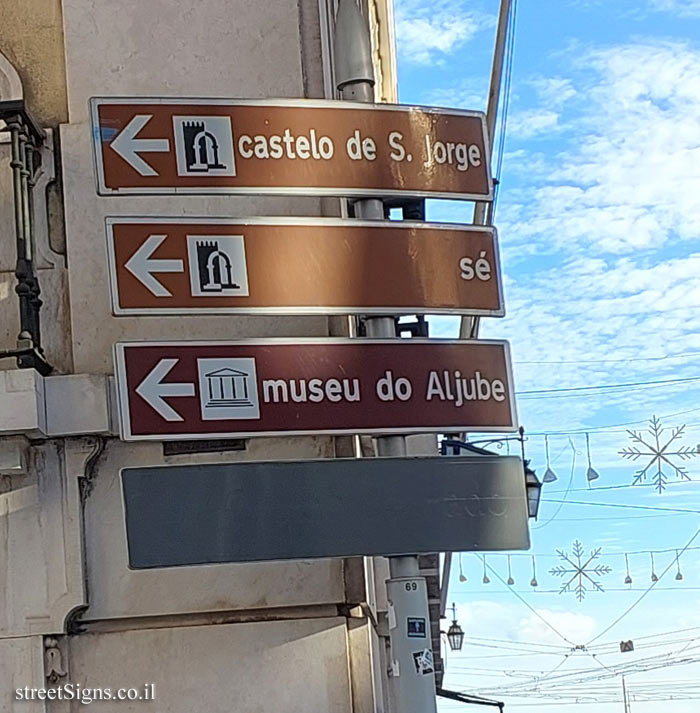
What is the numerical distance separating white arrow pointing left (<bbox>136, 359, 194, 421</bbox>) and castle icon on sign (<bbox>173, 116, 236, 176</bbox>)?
0.57 metres

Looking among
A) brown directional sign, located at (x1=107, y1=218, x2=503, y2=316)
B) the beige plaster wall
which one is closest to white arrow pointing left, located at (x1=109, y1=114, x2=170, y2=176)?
brown directional sign, located at (x1=107, y1=218, x2=503, y2=316)

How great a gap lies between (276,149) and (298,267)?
1.17 ft

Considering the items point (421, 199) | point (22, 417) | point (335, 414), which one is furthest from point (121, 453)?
point (421, 199)

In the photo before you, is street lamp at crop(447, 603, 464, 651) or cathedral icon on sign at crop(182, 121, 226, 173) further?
street lamp at crop(447, 603, 464, 651)

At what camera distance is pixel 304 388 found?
3408 mm

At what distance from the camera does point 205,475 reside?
3.16 m

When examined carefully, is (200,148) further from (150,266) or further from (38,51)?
(38,51)

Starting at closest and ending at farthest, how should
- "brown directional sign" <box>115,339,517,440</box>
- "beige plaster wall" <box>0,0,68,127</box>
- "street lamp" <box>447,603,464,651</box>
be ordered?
"brown directional sign" <box>115,339,517,440</box> → "beige plaster wall" <box>0,0,68,127</box> → "street lamp" <box>447,603,464,651</box>

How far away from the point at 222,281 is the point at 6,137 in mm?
1341

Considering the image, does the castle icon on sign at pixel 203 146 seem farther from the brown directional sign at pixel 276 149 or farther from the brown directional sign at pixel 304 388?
the brown directional sign at pixel 304 388

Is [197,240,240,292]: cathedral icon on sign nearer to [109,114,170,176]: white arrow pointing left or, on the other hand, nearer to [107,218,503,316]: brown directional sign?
[107,218,503,316]: brown directional sign

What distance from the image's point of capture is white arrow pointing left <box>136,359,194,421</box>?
332 centimetres

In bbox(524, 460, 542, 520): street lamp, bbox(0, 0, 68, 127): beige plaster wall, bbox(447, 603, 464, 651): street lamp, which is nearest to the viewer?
bbox(0, 0, 68, 127): beige plaster wall

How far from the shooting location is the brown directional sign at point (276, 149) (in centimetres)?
346
